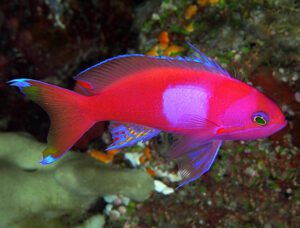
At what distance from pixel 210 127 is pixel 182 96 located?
0.91 feet

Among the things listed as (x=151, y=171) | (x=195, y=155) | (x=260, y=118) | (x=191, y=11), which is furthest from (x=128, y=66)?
(x=191, y=11)

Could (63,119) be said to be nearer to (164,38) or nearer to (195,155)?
(195,155)

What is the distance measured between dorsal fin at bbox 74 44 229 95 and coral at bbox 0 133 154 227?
6.42ft

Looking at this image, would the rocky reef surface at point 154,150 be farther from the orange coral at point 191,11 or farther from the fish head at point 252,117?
the fish head at point 252,117

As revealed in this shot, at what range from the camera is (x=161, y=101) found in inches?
88.9

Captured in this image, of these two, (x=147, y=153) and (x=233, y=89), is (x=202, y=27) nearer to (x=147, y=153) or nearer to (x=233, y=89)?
(x=147, y=153)

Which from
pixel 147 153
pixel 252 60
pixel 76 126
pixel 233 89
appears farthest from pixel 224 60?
pixel 76 126

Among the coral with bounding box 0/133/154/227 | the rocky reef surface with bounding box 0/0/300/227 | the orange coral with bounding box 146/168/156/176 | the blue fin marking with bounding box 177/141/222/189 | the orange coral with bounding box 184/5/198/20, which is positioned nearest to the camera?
the blue fin marking with bounding box 177/141/222/189

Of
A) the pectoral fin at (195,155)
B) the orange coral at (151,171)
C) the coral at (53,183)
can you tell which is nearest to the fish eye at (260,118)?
the pectoral fin at (195,155)

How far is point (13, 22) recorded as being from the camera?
4.18m

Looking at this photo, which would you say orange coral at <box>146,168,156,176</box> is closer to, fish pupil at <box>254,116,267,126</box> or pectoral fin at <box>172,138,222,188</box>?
pectoral fin at <box>172,138,222,188</box>

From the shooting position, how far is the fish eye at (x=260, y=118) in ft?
7.23

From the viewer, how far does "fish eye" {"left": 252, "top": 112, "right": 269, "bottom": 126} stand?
2.20 m

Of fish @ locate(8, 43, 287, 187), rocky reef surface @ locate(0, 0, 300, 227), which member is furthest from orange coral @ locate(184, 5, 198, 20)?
fish @ locate(8, 43, 287, 187)
